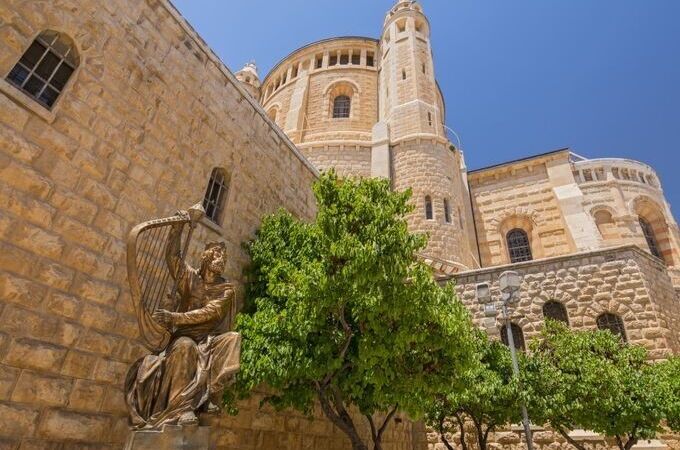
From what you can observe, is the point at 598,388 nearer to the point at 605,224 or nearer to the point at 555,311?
the point at 555,311

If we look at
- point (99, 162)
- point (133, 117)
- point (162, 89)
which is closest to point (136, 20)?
point (162, 89)

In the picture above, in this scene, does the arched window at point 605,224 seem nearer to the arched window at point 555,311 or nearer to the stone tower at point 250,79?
the arched window at point 555,311

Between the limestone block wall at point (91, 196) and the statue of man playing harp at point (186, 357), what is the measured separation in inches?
67.2

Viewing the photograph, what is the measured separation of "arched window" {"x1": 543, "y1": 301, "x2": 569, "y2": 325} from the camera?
35.1 ft

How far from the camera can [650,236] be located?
19297 mm

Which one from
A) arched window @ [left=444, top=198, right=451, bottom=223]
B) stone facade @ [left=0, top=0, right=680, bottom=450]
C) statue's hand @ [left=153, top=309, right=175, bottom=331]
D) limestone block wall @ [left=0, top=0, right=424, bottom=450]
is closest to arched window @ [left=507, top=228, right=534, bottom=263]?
arched window @ [left=444, top=198, right=451, bottom=223]

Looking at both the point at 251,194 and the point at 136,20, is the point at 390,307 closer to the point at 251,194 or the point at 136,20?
the point at 251,194

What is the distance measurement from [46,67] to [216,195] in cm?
316

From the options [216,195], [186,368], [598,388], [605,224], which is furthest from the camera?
[605,224]

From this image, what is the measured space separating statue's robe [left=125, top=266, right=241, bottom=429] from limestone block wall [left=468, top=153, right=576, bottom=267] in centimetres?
1718

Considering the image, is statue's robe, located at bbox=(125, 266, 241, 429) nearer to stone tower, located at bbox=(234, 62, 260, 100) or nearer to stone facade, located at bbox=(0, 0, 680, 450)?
stone facade, located at bbox=(0, 0, 680, 450)

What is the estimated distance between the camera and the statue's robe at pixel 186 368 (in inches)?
123

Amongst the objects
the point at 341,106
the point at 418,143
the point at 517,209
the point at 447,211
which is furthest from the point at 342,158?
the point at 517,209

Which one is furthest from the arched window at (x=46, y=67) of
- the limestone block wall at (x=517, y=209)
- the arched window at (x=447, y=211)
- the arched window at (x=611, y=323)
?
the limestone block wall at (x=517, y=209)
